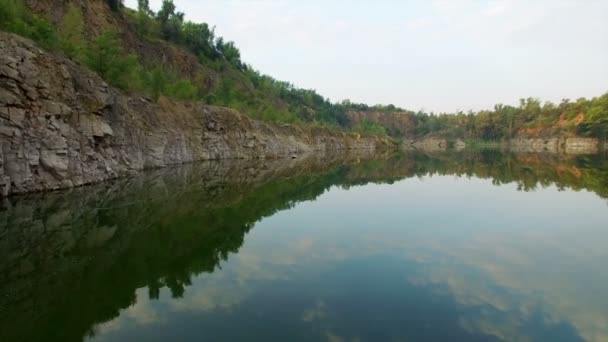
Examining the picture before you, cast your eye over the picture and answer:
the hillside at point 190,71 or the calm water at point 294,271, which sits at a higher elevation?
the hillside at point 190,71

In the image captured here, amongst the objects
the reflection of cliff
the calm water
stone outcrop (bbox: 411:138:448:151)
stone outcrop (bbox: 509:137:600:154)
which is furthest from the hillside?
the calm water

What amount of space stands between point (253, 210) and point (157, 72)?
29.8 m

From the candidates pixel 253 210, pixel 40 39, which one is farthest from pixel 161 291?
pixel 40 39

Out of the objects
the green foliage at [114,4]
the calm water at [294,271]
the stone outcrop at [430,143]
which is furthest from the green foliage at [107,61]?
the stone outcrop at [430,143]

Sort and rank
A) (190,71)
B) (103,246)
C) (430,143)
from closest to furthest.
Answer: (103,246), (190,71), (430,143)

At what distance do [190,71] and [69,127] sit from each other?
47.2m

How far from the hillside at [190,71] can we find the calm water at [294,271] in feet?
47.6

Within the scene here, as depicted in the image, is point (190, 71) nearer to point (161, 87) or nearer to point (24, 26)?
point (161, 87)

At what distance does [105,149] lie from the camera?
78.6 feet

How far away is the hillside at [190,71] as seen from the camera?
94.7 feet

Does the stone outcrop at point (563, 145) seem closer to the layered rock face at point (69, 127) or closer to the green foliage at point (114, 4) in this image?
the layered rock face at point (69, 127)

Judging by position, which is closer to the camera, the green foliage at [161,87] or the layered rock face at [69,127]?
the layered rock face at [69,127]

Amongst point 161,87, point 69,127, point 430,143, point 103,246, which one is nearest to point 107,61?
point 69,127

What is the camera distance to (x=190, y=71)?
212ft
